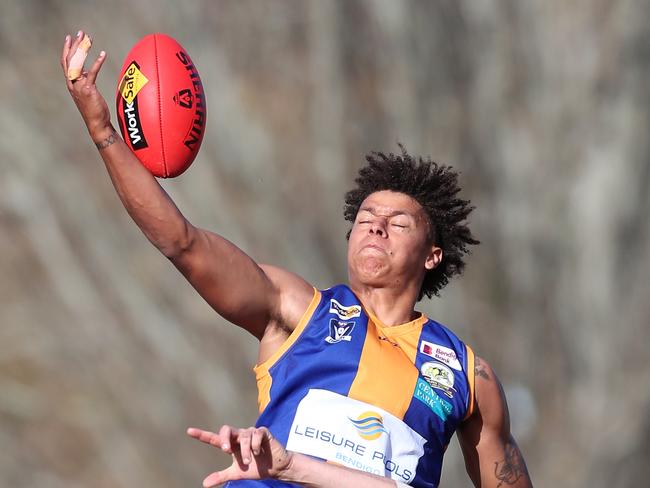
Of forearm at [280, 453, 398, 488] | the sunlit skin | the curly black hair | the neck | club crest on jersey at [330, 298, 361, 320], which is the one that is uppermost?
the curly black hair

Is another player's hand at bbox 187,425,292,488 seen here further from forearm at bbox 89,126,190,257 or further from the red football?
the red football

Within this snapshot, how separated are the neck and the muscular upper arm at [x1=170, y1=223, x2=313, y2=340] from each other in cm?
32

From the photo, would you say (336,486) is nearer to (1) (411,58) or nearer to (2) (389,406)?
(2) (389,406)

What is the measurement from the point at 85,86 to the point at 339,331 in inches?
44.6

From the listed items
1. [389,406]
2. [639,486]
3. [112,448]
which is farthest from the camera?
[639,486]

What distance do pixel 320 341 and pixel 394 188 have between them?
0.84 m

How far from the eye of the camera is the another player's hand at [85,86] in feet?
12.2

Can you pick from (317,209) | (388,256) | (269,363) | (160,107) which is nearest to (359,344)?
(269,363)

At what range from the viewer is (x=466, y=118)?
1221 centimetres

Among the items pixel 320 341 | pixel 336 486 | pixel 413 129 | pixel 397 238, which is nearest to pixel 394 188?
pixel 397 238

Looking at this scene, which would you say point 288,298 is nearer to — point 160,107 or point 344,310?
point 344,310

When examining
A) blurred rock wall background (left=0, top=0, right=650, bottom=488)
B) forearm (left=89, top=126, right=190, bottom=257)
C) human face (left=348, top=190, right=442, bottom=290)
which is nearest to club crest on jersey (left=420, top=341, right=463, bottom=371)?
human face (left=348, top=190, right=442, bottom=290)

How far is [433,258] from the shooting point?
186 inches

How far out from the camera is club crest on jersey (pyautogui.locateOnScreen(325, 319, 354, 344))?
4102mm
